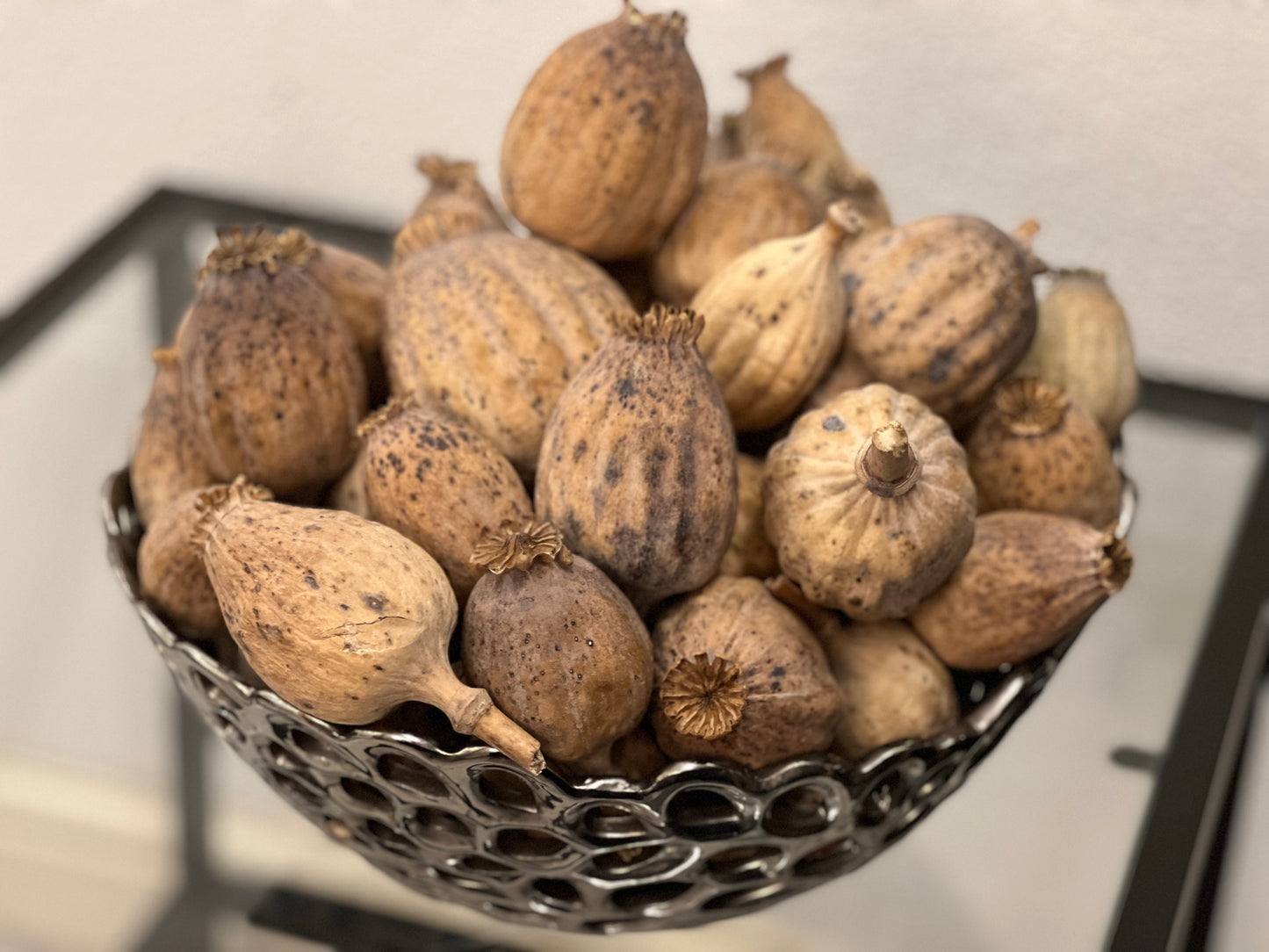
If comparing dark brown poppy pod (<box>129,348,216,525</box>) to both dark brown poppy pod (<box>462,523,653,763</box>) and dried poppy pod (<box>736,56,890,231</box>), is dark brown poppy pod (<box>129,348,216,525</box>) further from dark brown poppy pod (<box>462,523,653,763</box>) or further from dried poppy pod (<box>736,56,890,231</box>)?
dried poppy pod (<box>736,56,890,231</box>)

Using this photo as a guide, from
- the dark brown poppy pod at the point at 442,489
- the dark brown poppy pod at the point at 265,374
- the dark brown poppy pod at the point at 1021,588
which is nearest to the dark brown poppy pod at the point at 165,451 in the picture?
the dark brown poppy pod at the point at 265,374

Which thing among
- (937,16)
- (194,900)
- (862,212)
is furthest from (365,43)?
(194,900)

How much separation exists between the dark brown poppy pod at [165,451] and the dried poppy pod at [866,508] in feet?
0.90

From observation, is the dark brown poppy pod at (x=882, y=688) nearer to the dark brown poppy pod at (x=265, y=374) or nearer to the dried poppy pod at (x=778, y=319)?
the dried poppy pod at (x=778, y=319)

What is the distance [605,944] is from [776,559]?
0.93 ft

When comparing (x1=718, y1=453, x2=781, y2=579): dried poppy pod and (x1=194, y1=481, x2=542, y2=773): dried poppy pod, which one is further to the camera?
(x1=718, y1=453, x2=781, y2=579): dried poppy pod

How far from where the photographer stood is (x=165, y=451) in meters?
0.66

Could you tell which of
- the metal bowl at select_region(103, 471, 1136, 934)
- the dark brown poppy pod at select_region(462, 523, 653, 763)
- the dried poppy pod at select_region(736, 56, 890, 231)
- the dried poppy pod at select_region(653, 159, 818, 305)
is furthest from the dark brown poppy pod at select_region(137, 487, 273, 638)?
the dried poppy pod at select_region(736, 56, 890, 231)

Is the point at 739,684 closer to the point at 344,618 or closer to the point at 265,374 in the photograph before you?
the point at 344,618

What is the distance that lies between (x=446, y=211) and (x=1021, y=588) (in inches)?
14.1

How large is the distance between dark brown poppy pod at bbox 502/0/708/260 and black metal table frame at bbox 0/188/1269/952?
0.41 metres

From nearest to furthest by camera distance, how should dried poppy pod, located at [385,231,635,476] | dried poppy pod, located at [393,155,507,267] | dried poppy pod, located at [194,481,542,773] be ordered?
dried poppy pod, located at [194,481,542,773] < dried poppy pod, located at [385,231,635,476] < dried poppy pod, located at [393,155,507,267]

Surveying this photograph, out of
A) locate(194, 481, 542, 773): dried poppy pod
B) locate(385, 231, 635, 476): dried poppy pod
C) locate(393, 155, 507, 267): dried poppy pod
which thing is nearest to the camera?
locate(194, 481, 542, 773): dried poppy pod

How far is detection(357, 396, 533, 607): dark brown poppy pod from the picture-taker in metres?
0.57
